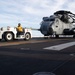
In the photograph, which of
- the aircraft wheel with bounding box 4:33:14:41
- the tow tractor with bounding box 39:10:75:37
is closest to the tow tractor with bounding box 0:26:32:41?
the aircraft wheel with bounding box 4:33:14:41

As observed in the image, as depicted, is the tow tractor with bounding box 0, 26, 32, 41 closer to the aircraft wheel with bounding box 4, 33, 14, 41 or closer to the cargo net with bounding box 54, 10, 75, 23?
the aircraft wheel with bounding box 4, 33, 14, 41

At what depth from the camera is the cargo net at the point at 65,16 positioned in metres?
33.4

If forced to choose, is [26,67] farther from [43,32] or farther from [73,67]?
[43,32]

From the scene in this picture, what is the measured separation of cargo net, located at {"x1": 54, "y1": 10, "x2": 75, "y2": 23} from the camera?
33.4m

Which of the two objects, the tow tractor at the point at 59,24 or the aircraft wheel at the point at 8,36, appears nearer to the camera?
the aircraft wheel at the point at 8,36

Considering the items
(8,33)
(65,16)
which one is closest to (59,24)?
(65,16)

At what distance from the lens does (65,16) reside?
3334 cm

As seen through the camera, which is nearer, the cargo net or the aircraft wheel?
the aircraft wheel

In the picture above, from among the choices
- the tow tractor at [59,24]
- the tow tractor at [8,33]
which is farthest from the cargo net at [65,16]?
the tow tractor at [8,33]

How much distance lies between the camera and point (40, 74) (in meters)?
7.39

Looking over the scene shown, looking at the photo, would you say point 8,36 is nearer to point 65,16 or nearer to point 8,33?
point 8,33

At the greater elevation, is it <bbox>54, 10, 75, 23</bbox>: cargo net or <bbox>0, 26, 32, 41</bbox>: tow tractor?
<bbox>54, 10, 75, 23</bbox>: cargo net

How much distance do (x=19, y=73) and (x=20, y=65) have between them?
4.36 ft

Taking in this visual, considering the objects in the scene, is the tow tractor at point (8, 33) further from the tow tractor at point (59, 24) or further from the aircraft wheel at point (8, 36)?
the tow tractor at point (59, 24)
